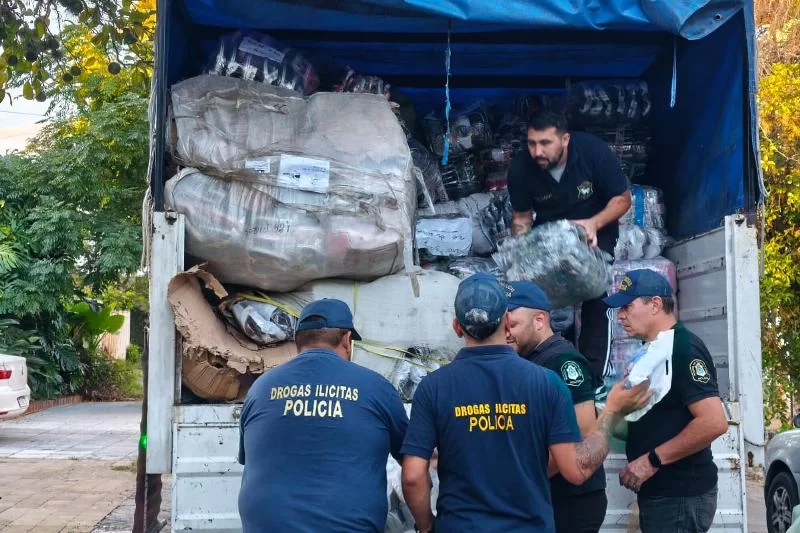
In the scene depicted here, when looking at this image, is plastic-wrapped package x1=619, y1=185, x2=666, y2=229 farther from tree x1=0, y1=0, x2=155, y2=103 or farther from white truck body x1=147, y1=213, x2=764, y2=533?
tree x1=0, y1=0, x2=155, y2=103

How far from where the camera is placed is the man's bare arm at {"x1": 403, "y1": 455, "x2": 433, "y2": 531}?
9.78 feet

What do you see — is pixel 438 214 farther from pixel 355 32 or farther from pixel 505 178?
pixel 355 32

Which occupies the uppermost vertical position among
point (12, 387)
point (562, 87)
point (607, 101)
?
point (562, 87)

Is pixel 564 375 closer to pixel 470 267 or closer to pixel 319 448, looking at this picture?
pixel 319 448

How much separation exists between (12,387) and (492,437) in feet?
32.2

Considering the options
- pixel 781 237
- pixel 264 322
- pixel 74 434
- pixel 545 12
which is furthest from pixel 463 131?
pixel 74 434

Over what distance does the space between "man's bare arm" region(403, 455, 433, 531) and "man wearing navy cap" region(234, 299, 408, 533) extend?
0.09m

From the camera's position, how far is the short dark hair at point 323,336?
3.20 meters

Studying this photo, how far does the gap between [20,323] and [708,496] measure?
45.9 feet

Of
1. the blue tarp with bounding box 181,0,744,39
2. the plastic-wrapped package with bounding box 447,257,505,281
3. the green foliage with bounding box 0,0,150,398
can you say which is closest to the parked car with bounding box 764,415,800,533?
the plastic-wrapped package with bounding box 447,257,505,281

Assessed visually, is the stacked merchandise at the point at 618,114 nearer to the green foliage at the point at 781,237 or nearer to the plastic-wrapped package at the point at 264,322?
the plastic-wrapped package at the point at 264,322

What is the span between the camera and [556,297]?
461 cm

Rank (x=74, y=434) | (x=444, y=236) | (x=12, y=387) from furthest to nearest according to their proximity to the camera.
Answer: (x=74, y=434), (x=12, y=387), (x=444, y=236)

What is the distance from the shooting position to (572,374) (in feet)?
11.5
